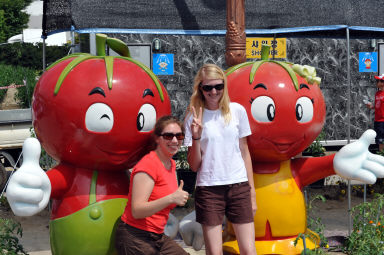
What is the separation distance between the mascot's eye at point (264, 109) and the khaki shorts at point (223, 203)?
2.15ft

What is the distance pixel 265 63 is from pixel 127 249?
187 centimetres

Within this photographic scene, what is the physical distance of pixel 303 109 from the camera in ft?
13.2

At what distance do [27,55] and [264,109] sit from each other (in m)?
21.7

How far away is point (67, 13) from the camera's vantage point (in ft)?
17.1

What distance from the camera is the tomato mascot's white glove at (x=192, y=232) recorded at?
415 centimetres

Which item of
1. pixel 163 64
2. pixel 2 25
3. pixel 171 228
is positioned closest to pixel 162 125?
pixel 171 228

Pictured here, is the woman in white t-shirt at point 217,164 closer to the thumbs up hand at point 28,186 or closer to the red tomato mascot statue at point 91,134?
the red tomato mascot statue at point 91,134

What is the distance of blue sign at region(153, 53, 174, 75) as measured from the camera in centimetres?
923

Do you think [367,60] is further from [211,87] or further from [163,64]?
[211,87]

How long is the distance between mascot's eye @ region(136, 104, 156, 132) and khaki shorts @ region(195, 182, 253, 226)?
53 cm

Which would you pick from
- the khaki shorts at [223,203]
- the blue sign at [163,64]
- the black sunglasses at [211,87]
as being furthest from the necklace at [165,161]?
the blue sign at [163,64]

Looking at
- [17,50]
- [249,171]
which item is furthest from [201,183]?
[17,50]

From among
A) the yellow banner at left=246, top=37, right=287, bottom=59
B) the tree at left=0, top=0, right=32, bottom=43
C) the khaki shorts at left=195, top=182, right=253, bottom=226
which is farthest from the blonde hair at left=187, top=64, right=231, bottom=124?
the tree at left=0, top=0, right=32, bottom=43

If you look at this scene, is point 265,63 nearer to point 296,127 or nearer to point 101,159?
point 296,127
